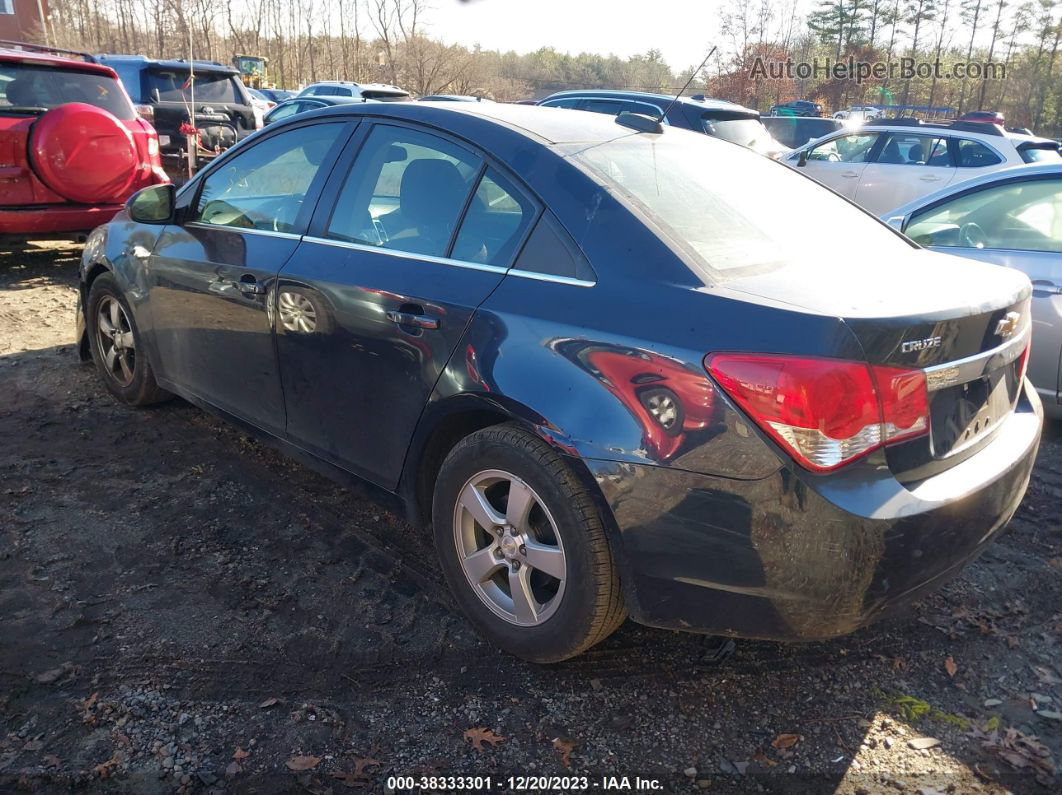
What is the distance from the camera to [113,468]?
3965 millimetres

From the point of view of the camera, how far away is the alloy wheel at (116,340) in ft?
14.9

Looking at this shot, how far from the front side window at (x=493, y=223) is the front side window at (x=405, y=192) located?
59 mm

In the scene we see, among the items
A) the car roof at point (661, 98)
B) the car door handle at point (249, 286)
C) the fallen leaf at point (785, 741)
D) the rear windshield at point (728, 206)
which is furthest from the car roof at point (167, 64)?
the fallen leaf at point (785, 741)

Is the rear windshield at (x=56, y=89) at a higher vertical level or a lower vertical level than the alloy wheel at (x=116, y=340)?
higher

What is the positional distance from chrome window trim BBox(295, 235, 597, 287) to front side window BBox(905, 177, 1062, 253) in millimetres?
3269

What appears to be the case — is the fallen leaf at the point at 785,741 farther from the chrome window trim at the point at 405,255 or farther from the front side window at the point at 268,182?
the front side window at the point at 268,182

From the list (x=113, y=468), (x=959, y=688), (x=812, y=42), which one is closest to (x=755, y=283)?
(x=959, y=688)

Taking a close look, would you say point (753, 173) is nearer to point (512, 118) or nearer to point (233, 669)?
point (512, 118)

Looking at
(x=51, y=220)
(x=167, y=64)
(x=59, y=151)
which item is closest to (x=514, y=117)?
(x=59, y=151)

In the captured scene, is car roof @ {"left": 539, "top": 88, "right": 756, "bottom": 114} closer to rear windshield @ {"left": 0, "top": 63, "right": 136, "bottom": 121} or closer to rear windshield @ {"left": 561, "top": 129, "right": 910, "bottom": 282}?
rear windshield @ {"left": 0, "top": 63, "right": 136, "bottom": 121}

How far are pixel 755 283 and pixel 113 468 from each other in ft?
10.3

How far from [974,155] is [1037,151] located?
656mm

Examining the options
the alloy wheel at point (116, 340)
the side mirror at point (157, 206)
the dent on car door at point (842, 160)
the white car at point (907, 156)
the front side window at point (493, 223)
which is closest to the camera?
the front side window at point (493, 223)

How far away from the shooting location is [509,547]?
2.59 metres
